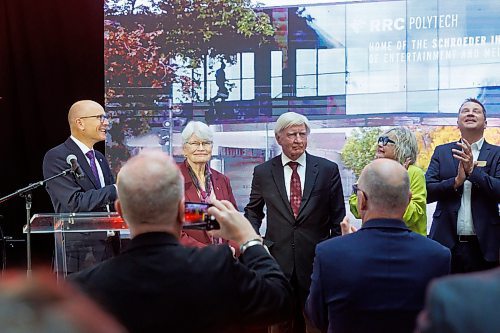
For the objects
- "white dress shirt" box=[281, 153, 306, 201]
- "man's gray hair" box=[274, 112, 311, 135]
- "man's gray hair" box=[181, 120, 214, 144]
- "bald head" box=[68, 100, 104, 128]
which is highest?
"bald head" box=[68, 100, 104, 128]

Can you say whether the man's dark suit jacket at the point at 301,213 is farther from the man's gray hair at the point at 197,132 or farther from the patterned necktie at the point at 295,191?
the man's gray hair at the point at 197,132

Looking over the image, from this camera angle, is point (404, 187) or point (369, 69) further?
point (369, 69)

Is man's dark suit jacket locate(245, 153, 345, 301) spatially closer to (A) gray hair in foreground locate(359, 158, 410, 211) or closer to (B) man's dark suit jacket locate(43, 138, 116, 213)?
(B) man's dark suit jacket locate(43, 138, 116, 213)

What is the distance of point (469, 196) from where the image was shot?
4723 millimetres

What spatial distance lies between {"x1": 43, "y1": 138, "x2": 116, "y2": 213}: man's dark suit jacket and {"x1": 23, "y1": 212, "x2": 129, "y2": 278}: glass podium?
1.06 feet

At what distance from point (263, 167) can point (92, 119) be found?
114 centimetres

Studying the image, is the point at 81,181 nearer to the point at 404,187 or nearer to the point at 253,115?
the point at 253,115

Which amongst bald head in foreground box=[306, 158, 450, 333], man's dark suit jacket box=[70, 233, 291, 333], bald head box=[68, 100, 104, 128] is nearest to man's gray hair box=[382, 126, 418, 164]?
bald head box=[68, 100, 104, 128]

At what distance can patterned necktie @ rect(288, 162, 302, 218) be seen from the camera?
4496 mm

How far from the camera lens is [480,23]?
217 inches

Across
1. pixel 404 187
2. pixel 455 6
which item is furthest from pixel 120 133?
pixel 404 187

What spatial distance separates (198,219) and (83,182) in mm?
2304

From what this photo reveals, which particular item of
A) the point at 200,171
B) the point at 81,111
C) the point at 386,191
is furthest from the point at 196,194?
the point at 386,191

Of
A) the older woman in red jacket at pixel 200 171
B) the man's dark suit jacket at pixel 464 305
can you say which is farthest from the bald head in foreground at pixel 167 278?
the older woman in red jacket at pixel 200 171
